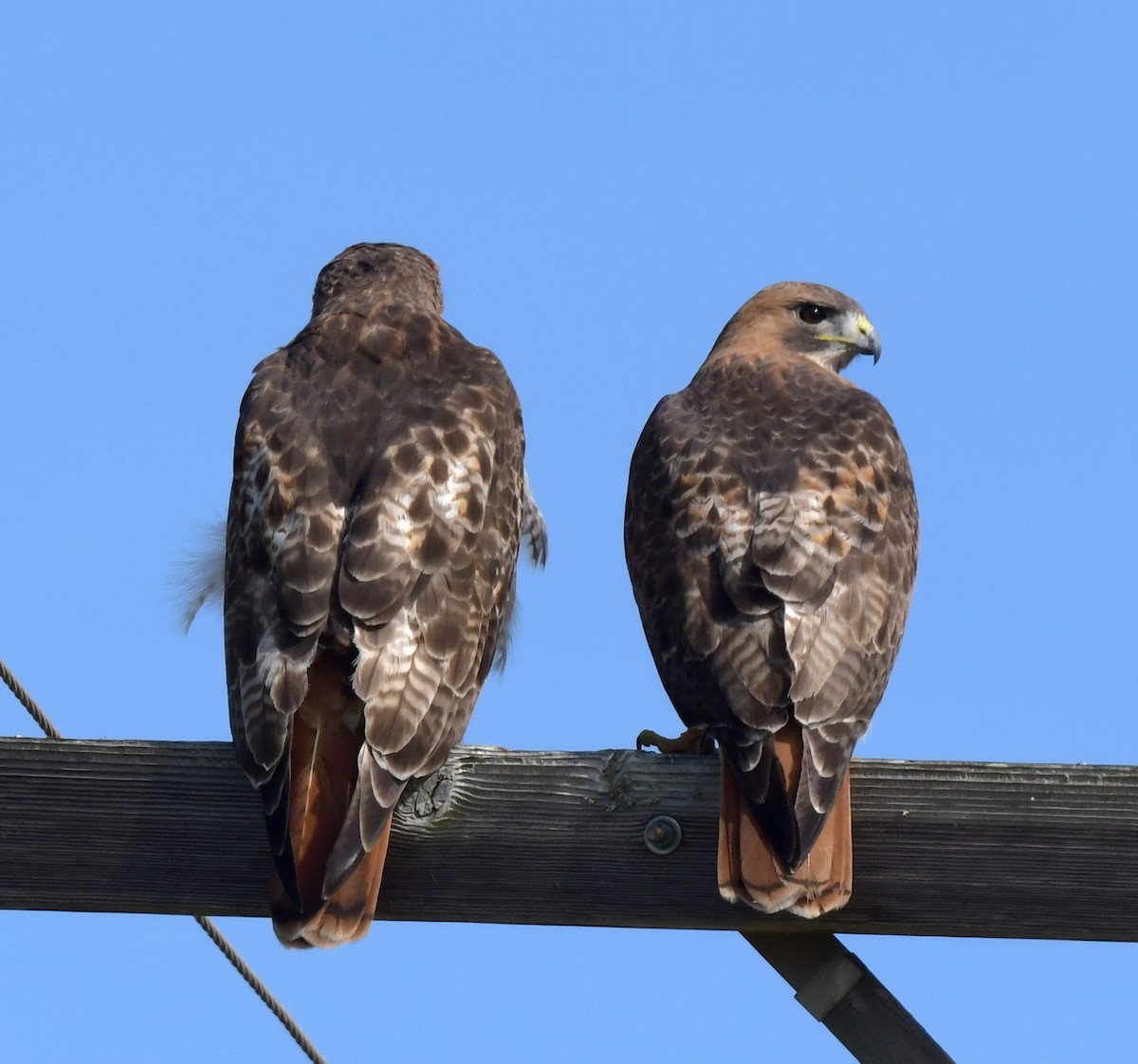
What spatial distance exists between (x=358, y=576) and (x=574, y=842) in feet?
2.74

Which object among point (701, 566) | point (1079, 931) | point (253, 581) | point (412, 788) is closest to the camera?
point (1079, 931)

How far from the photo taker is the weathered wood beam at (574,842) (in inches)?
115

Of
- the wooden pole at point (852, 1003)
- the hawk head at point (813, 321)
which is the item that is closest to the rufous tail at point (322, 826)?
the wooden pole at point (852, 1003)

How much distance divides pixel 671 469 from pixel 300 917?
6.05ft

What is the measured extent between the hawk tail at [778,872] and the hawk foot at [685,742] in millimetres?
946

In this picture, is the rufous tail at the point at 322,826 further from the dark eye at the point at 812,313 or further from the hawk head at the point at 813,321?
the dark eye at the point at 812,313

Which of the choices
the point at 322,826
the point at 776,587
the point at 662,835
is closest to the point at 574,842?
the point at 662,835

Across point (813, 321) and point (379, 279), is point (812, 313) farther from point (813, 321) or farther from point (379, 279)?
point (379, 279)

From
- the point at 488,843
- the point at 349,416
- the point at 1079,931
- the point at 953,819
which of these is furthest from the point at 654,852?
the point at 349,416

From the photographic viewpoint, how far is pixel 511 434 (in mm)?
4297

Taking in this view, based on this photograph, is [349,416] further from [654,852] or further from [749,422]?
[654,852]

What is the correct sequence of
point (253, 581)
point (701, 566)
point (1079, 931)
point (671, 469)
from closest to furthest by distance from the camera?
point (1079, 931), point (253, 581), point (701, 566), point (671, 469)

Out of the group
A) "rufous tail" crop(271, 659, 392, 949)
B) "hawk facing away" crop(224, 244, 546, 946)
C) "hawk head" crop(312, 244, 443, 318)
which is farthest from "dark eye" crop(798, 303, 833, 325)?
"rufous tail" crop(271, 659, 392, 949)

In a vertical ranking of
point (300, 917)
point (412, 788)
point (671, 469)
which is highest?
point (671, 469)
